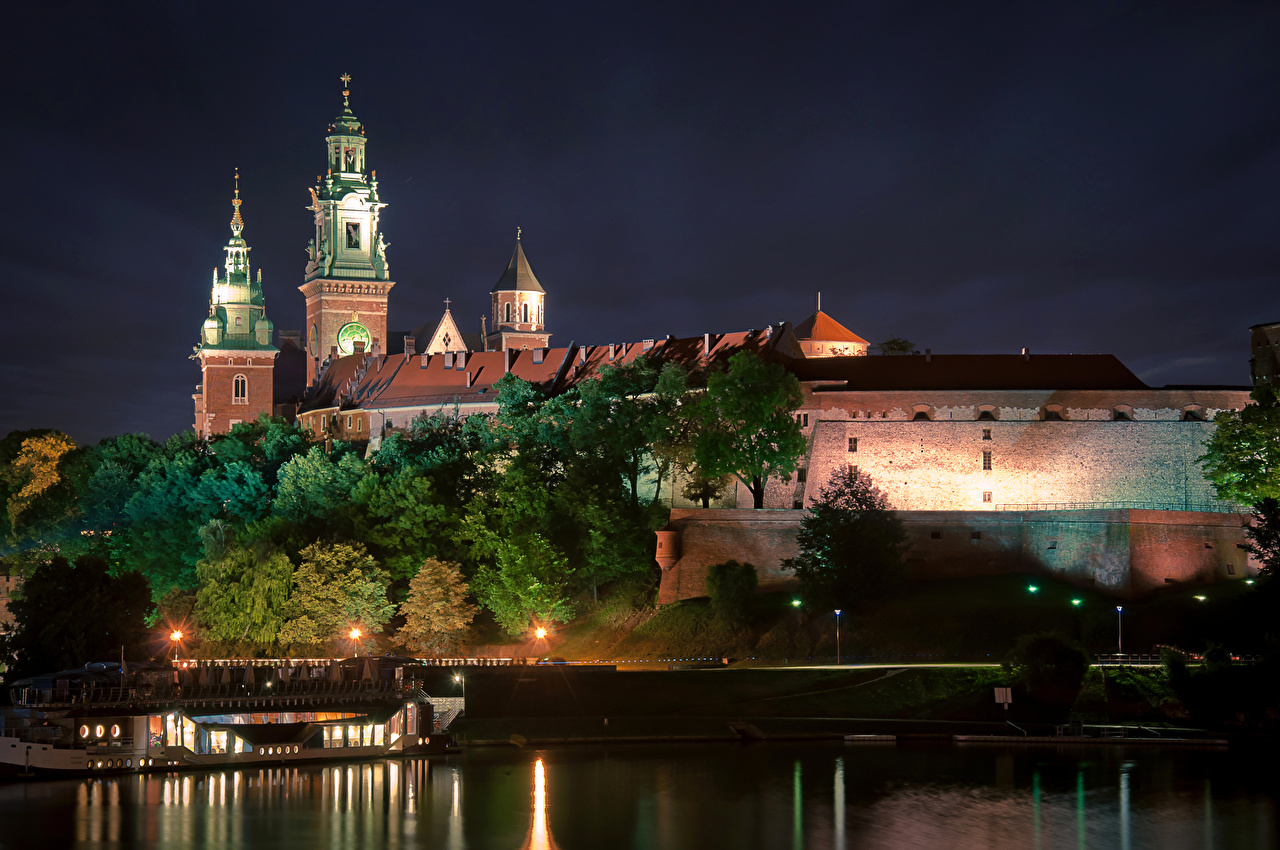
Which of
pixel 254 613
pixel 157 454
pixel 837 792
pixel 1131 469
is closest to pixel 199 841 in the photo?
pixel 837 792

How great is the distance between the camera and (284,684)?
50969 millimetres

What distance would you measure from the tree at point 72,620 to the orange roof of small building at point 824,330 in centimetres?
4634

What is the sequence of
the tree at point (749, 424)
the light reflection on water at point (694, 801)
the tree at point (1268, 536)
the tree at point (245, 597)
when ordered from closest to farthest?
1. the light reflection on water at point (694, 801)
2. the tree at point (1268, 536)
3. the tree at point (245, 597)
4. the tree at point (749, 424)

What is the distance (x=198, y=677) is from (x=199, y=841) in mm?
12111

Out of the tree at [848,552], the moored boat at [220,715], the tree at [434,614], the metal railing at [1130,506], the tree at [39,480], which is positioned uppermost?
the tree at [39,480]

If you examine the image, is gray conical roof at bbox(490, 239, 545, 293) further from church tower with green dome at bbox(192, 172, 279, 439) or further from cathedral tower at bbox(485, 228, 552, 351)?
church tower with green dome at bbox(192, 172, 279, 439)

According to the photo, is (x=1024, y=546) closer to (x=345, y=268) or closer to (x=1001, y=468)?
(x=1001, y=468)

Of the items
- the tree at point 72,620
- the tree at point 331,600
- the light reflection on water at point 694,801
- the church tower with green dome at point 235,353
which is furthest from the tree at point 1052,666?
the church tower with green dome at point 235,353

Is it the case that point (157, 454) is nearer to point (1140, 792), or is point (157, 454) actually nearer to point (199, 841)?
point (199, 841)

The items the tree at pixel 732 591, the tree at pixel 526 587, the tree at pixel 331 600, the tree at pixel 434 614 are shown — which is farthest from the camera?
the tree at pixel 526 587

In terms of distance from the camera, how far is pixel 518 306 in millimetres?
128500

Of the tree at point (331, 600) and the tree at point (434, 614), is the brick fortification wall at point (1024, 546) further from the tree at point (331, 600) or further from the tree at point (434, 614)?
the tree at point (331, 600)

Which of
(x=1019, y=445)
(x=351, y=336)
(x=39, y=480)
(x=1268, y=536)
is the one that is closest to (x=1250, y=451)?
(x=1268, y=536)

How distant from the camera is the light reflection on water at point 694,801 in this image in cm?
3891
